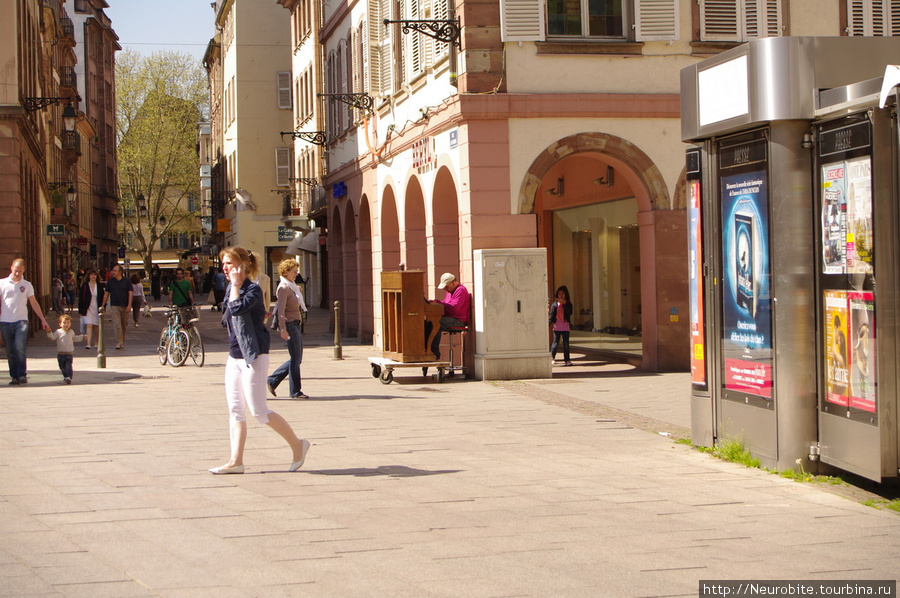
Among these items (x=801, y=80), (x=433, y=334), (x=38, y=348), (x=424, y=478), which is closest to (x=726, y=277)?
(x=801, y=80)

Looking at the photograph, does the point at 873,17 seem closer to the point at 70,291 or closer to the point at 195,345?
the point at 195,345

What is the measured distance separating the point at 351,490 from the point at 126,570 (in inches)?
101

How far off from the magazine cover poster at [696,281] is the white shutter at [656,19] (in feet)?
29.8

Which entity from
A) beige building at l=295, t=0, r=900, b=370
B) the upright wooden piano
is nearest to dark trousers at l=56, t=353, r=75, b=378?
the upright wooden piano

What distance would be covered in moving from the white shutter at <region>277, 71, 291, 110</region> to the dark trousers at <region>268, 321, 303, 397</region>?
146 feet

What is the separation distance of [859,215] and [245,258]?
14.9ft

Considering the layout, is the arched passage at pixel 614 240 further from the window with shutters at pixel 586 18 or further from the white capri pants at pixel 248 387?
the white capri pants at pixel 248 387

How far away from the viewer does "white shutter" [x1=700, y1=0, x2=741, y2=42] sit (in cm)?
1950

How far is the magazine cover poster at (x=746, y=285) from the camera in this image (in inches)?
372

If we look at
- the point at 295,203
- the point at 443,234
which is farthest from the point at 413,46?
the point at 295,203

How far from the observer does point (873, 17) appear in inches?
786

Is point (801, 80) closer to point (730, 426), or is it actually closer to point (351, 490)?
point (730, 426)

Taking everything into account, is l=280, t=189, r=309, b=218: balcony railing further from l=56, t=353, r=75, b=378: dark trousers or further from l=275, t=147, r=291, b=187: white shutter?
l=56, t=353, r=75, b=378: dark trousers

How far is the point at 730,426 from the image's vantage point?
10094 millimetres
